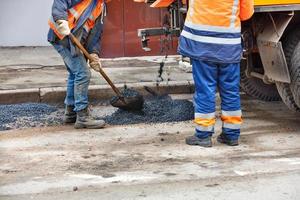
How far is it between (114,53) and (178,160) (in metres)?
5.35

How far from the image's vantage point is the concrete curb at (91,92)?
7.65 m

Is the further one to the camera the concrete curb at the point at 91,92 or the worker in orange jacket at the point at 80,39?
the concrete curb at the point at 91,92

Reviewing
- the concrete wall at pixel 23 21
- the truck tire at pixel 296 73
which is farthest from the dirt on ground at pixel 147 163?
the concrete wall at pixel 23 21

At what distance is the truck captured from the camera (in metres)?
5.82

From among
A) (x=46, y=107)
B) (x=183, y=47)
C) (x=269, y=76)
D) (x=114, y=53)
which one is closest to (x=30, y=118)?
(x=46, y=107)

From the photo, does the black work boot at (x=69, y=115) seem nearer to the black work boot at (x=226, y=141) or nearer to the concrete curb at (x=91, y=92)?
the concrete curb at (x=91, y=92)

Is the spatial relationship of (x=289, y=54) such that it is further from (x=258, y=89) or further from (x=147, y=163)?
(x=147, y=163)

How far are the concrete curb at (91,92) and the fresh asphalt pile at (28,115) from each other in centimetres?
23

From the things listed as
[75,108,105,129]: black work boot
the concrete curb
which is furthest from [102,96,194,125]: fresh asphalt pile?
the concrete curb

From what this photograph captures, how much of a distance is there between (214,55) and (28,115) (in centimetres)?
244

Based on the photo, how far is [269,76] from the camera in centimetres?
621

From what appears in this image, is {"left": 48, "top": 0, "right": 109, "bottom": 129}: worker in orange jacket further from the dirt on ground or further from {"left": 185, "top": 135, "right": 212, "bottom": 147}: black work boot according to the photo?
{"left": 185, "top": 135, "right": 212, "bottom": 147}: black work boot

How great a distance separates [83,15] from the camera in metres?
6.36

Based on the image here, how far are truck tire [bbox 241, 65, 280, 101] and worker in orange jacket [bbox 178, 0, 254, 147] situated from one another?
1.68 metres
